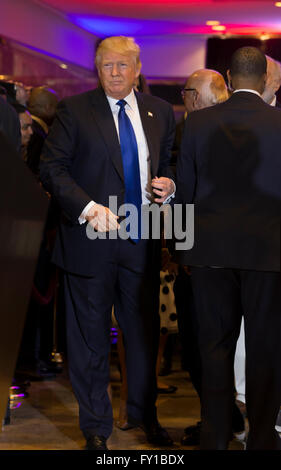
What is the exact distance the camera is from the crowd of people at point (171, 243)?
2889mm

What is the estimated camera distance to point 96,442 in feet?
11.2

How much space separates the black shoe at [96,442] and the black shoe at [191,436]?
1.35 feet

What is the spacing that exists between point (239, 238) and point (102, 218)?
2.03ft

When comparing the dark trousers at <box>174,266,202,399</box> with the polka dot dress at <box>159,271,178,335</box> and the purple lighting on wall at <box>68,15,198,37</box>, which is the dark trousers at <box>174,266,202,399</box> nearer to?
the polka dot dress at <box>159,271,178,335</box>

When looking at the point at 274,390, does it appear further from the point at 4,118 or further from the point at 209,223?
the point at 4,118

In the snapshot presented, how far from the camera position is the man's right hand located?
3.20 meters

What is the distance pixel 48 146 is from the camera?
3.50 metres

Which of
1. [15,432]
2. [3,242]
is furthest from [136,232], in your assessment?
[3,242]

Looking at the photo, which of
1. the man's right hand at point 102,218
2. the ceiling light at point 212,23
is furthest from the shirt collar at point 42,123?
the ceiling light at point 212,23

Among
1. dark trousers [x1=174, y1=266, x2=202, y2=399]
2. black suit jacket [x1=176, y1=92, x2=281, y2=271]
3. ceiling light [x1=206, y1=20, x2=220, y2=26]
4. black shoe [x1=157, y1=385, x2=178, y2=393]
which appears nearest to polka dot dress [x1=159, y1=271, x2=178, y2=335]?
black shoe [x1=157, y1=385, x2=178, y2=393]

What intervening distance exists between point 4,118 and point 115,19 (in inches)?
330

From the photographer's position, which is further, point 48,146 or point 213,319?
point 48,146

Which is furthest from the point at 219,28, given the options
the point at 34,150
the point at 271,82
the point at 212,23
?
the point at 271,82
